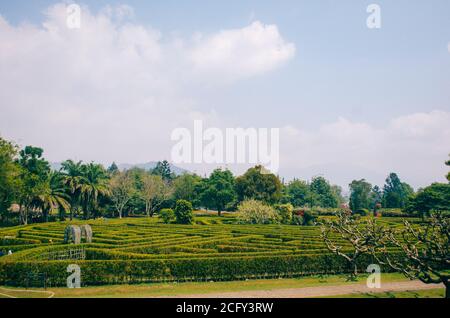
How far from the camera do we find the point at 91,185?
6425 centimetres

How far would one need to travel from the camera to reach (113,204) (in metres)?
77.8

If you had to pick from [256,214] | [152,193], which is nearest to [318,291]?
[256,214]

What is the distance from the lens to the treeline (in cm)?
5528

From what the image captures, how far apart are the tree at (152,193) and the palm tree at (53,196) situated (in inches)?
788

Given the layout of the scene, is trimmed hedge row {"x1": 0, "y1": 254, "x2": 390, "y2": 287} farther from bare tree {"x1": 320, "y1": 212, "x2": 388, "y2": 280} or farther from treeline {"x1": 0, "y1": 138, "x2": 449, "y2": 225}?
treeline {"x1": 0, "y1": 138, "x2": 449, "y2": 225}

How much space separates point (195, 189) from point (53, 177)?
3197cm

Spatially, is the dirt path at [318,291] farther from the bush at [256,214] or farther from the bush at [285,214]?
the bush at [285,214]

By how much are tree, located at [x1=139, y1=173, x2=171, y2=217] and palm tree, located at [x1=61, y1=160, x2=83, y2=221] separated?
18.4 m

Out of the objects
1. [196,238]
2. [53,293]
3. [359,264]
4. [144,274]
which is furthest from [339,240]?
[53,293]

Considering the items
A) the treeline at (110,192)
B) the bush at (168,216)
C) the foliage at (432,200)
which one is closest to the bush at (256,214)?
the bush at (168,216)

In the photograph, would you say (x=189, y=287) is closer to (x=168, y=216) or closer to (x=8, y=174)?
(x=168, y=216)

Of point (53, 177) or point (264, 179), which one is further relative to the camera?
point (264, 179)

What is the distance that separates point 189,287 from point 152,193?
61623mm
